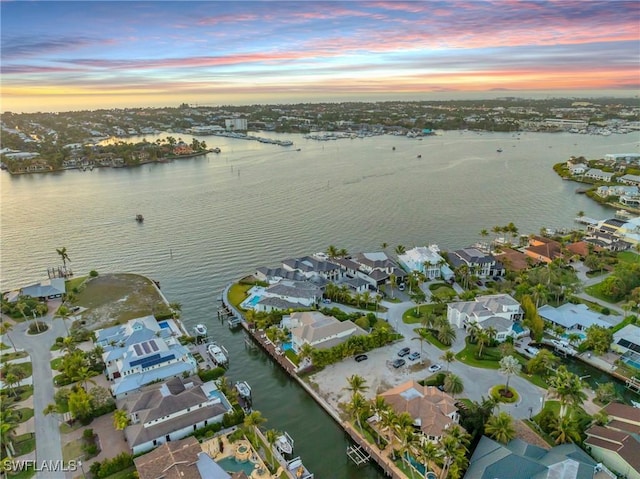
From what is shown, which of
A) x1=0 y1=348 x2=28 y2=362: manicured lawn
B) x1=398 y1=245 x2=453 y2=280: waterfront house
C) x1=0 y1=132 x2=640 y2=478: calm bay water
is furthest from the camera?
x1=398 y1=245 x2=453 y2=280: waterfront house

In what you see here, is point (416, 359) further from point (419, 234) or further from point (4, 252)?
point (4, 252)

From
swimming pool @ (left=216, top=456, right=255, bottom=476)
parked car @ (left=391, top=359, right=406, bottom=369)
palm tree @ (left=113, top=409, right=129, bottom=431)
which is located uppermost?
palm tree @ (left=113, top=409, right=129, bottom=431)

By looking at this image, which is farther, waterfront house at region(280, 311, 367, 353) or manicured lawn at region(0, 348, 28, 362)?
manicured lawn at region(0, 348, 28, 362)

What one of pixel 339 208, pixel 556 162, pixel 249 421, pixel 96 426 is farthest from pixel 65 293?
pixel 556 162

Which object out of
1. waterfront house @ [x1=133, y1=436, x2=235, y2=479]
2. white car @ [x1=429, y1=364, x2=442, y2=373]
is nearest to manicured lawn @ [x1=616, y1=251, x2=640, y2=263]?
white car @ [x1=429, y1=364, x2=442, y2=373]

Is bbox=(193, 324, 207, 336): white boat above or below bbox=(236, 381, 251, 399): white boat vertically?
above

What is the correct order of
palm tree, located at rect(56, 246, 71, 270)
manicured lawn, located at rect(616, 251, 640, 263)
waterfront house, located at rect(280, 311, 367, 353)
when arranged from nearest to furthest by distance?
waterfront house, located at rect(280, 311, 367, 353) → palm tree, located at rect(56, 246, 71, 270) → manicured lawn, located at rect(616, 251, 640, 263)

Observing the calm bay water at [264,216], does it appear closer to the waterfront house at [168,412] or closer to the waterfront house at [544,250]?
the waterfront house at [168,412]

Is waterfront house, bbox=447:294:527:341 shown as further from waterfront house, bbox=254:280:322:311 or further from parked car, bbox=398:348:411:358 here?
waterfront house, bbox=254:280:322:311
